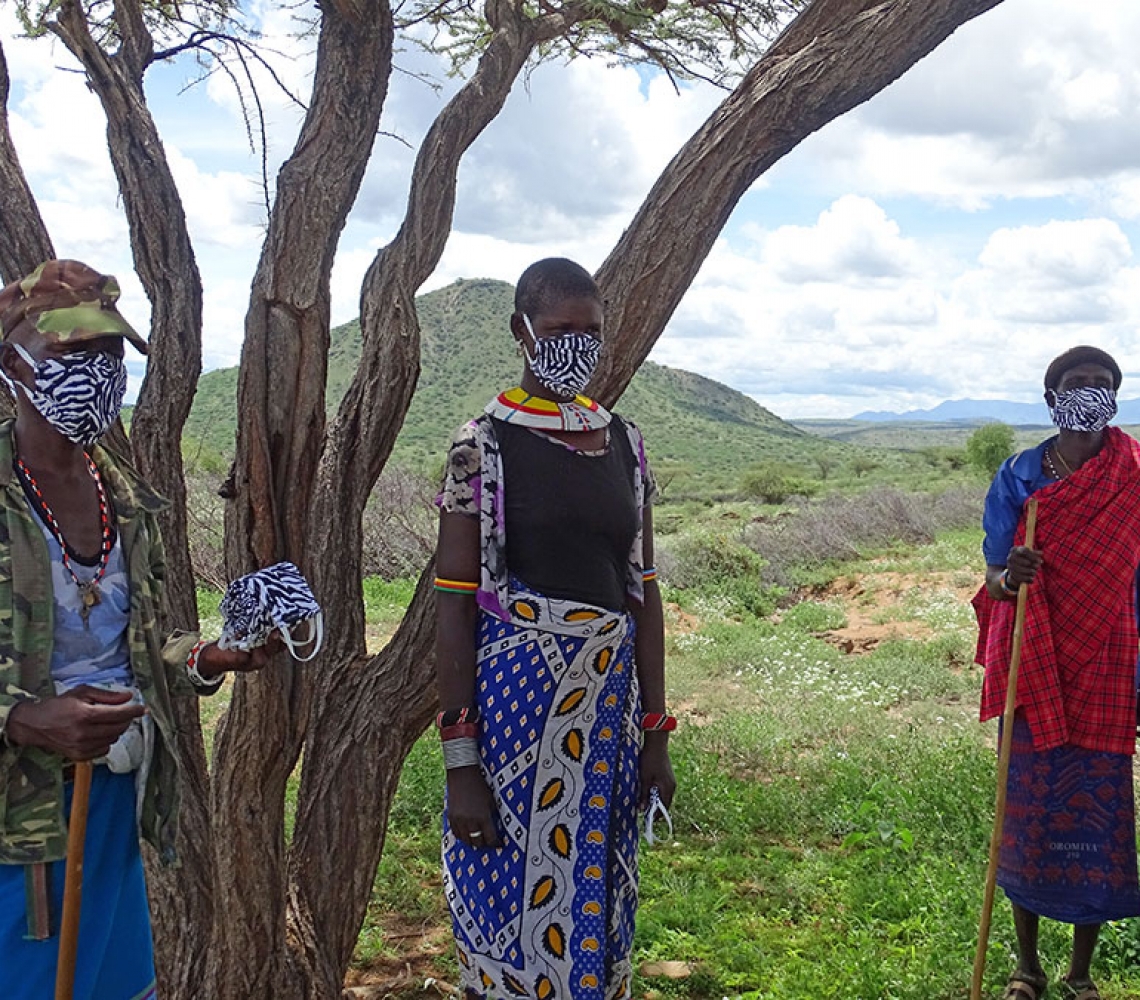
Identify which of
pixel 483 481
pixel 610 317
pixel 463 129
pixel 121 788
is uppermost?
pixel 463 129

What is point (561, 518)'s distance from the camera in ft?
7.78

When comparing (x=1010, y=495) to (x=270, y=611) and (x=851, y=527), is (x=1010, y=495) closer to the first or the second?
(x=270, y=611)

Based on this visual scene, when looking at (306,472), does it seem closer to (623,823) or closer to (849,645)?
(623,823)

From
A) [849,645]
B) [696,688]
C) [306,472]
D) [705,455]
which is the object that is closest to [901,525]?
[849,645]

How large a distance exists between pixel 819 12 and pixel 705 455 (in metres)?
54.1

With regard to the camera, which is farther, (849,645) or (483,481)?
(849,645)

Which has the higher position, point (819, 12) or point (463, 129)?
point (819, 12)

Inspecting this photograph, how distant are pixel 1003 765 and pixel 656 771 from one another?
1.19m

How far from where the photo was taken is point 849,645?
382 inches

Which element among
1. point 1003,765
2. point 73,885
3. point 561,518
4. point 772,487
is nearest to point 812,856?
point 1003,765

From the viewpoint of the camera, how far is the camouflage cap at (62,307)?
182cm

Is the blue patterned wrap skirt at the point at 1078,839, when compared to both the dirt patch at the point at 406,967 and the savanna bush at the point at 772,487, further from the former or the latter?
the savanna bush at the point at 772,487

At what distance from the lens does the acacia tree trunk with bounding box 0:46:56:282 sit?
2715mm

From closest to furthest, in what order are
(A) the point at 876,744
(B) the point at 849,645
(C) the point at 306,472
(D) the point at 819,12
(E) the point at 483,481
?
(E) the point at 483,481 → (C) the point at 306,472 → (D) the point at 819,12 → (A) the point at 876,744 → (B) the point at 849,645
